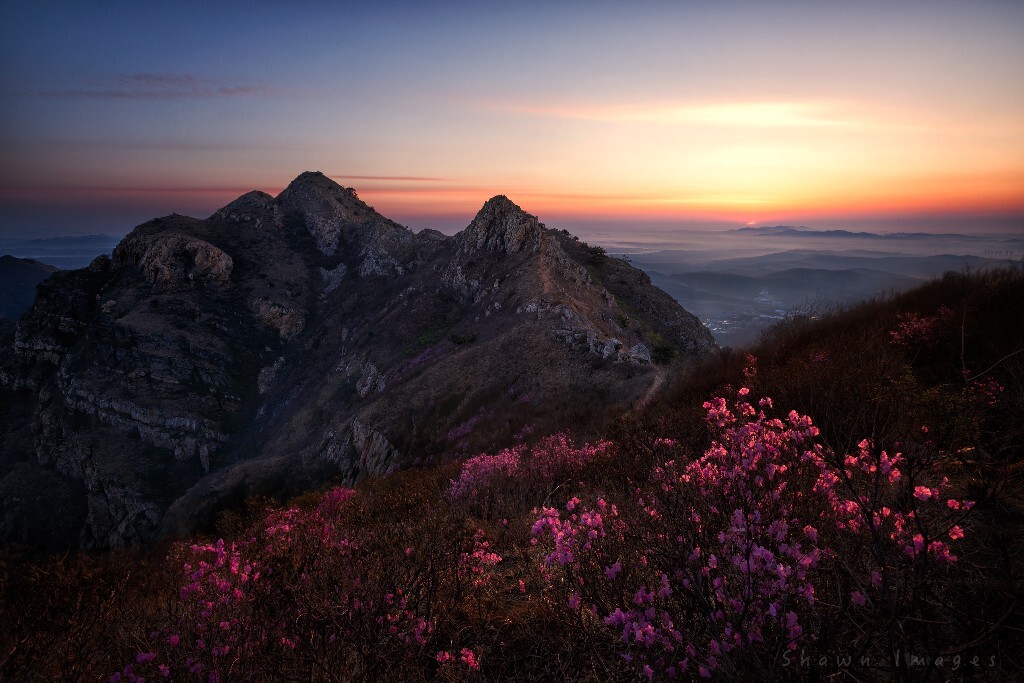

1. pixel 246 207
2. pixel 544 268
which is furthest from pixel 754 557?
pixel 246 207

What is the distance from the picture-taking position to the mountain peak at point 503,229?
150 feet

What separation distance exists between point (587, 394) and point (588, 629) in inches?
602

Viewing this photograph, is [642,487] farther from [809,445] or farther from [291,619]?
[291,619]

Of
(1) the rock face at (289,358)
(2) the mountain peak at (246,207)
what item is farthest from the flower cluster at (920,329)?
(2) the mountain peak at (246,207)

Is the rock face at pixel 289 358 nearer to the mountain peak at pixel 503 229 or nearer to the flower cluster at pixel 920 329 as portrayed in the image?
the mountain peak at pixel 503 229

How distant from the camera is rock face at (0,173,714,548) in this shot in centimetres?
2498

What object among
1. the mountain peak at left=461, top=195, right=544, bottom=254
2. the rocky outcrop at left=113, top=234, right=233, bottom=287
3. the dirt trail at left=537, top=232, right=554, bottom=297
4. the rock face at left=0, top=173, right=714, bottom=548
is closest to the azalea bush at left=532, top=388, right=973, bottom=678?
the rock face at left=0, top=173, right=714, bottom=548

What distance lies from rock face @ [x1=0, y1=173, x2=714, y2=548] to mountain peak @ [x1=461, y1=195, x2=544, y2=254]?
0.26 meters

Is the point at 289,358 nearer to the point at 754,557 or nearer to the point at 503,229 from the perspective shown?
the point at 503,229

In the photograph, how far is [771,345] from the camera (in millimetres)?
12859

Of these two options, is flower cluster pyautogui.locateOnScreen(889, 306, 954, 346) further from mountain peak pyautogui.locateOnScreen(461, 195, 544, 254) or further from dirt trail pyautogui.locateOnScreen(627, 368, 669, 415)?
mountain peak pyautogui.locateOnScreen(461, 195, 544, 254)

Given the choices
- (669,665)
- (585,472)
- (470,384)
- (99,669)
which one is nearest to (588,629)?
(669,665)

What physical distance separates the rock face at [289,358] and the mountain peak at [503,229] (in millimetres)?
258

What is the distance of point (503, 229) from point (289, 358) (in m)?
37.4
